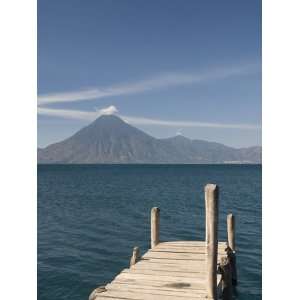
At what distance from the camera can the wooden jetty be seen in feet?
24.8

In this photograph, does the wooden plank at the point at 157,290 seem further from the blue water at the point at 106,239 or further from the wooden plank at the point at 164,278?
the blue water at the point at 106,239

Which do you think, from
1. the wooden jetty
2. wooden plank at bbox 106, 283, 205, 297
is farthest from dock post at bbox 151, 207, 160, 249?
wooden plank at bbox 106, 283, 205, 297

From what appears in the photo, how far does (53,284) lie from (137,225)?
16.4 m

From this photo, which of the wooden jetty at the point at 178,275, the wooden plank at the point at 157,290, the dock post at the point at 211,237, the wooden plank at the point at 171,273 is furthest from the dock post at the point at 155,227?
the dock post at the point at 211,237

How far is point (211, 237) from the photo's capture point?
7.68 metres

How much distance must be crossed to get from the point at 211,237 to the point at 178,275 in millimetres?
1737

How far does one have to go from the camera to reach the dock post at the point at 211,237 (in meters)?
7.57

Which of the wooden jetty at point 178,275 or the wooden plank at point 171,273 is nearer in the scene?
the wooden jetty at point 178,275

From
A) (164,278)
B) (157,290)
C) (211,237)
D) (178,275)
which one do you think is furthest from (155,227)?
(211,237)

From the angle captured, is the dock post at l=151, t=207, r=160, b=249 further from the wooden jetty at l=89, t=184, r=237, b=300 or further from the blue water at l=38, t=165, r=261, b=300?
the blue water at l=38, t=165, r=261, b=300

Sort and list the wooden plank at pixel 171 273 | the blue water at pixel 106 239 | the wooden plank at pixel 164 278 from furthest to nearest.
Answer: the blue water at pixel 106 239 < the wooden plank at pixel 171 273 < the wooden plank at pixel 164 278
